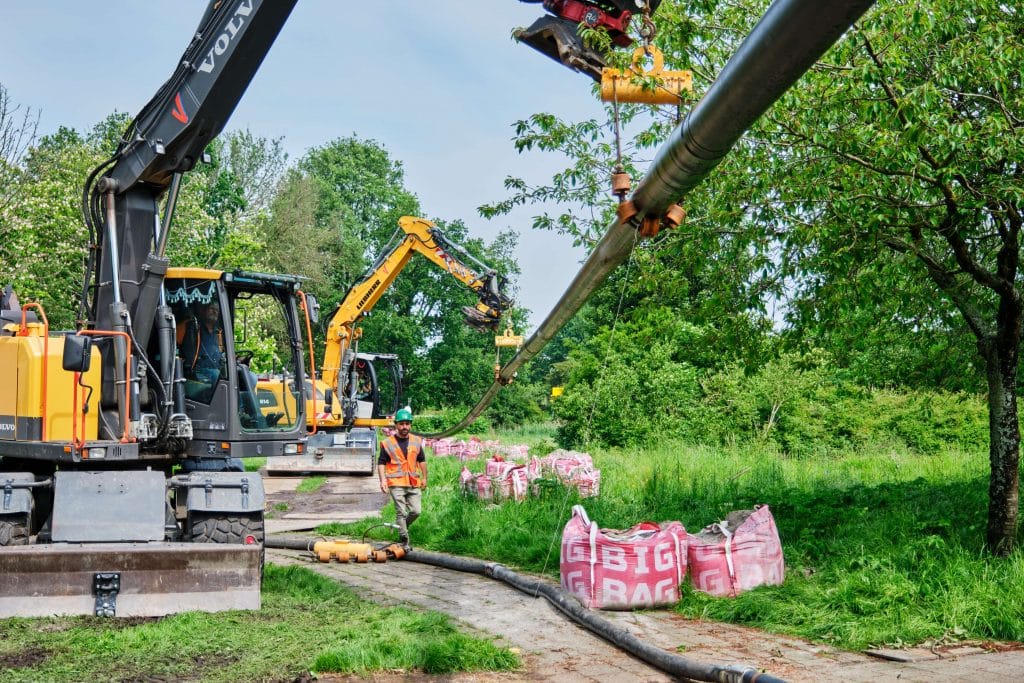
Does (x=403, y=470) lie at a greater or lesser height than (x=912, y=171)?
lesser

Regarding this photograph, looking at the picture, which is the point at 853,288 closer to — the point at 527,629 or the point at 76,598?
the point at 527,629

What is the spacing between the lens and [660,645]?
7559mm

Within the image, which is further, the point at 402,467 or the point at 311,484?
the point at 311,484

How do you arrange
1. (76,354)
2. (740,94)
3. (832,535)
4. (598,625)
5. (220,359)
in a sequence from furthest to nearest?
(832,535)
(220,359)
(76,354)
(598,625)
(740,94)

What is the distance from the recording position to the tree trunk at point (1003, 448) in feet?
31.4

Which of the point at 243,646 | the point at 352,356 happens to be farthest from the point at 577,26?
the point at 352,356

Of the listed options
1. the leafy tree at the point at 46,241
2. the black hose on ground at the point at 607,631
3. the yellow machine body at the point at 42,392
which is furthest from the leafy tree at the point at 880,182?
the leafy tree at the point at 46,241

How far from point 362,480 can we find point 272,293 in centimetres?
1479

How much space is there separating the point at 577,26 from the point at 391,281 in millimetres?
21062

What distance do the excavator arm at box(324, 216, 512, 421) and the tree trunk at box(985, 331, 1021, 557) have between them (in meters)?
14.0

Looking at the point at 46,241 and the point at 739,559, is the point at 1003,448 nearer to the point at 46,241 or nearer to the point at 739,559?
the point at 739,559

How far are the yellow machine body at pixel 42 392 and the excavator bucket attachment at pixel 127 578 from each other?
3.74 feet

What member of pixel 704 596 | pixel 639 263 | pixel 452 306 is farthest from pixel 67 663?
pixel 452 306

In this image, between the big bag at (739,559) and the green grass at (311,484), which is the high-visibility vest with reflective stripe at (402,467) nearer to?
the big bag at (739,559)
